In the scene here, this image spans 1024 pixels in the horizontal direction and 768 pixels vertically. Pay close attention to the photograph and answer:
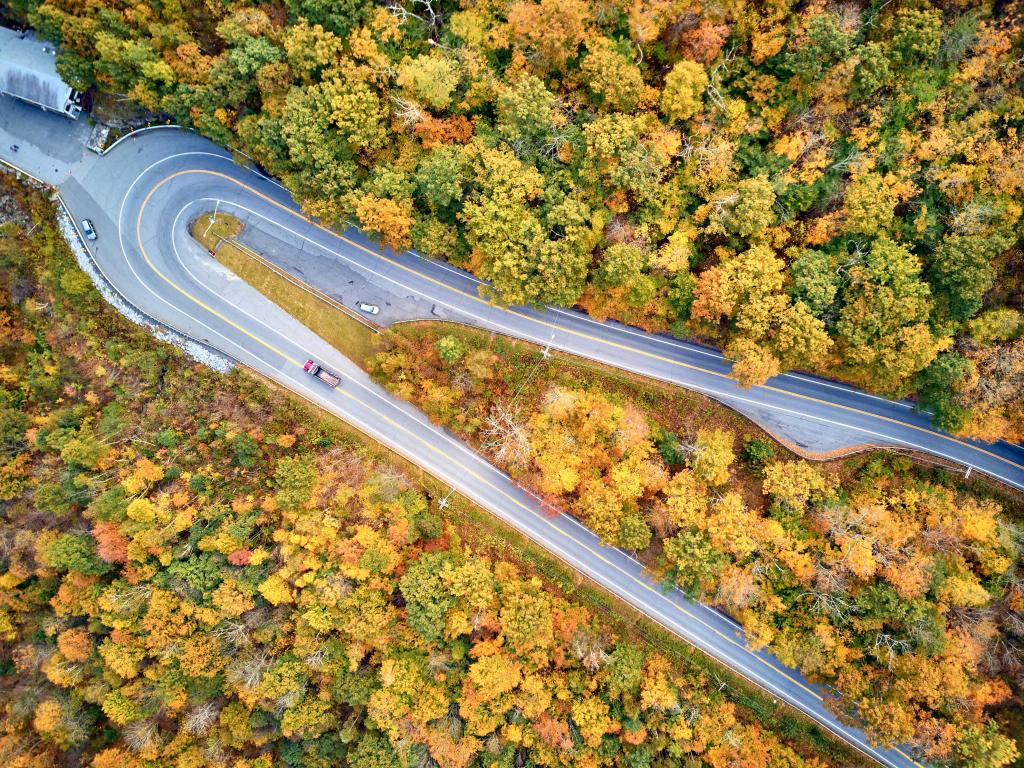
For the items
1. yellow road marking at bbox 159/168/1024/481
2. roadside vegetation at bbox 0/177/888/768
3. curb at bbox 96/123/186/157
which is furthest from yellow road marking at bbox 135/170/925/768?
curb at bbox 96/123/186/157

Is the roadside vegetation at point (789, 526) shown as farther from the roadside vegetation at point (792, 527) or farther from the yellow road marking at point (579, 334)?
the yellow road marking at point (579, 334)

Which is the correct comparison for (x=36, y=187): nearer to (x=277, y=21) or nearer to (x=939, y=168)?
(x=277, y=21)

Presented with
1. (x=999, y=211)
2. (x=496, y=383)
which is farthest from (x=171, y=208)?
(x=999, y=211)

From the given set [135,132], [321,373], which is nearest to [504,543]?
[321,373]

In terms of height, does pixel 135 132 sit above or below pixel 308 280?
above

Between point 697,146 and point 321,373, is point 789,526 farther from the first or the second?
point 321,373

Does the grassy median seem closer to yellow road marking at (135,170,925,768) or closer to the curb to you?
yellow road marking at (135,170,925,768)

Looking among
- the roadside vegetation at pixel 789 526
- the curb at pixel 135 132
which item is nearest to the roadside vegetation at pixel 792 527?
the roadside vegetation at pixel 789 526

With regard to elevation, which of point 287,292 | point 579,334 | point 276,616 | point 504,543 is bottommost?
point 276,616
